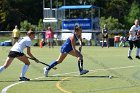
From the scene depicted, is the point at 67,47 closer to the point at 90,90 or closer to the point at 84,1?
the point at 90,90

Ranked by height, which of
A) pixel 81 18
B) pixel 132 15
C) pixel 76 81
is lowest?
pixel 132 15

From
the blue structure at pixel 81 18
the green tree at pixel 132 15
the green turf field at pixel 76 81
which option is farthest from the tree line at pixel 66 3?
the green turf field at pixel 76 81

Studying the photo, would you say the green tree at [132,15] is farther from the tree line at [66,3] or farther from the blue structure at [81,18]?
the blue structure at [81,18]

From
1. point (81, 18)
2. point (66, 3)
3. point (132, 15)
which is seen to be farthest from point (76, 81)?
point (66, 3)

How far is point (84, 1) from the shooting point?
3433 inches

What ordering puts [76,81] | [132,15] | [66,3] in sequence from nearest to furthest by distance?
[76,81]
[132,15]
[66,3]

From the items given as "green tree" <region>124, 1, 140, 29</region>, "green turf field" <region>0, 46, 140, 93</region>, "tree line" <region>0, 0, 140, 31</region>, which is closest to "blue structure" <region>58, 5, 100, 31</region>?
"tree line" <region>0, 0, 140, 31</region>

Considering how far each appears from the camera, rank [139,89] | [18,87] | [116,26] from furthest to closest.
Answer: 1. [116,26]
2. [18,87]
3. [139,89]

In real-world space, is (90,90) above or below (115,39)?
above

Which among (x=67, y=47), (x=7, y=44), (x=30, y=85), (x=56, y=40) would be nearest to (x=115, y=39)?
(x=56, y=40)

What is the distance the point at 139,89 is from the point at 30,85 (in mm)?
3378

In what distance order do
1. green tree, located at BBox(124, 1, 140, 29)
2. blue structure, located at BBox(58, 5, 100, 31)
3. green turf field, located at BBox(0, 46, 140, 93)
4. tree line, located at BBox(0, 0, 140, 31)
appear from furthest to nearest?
green tree, located at BBox(124, 1, 140, 29) → tree line, located at BBox(0, 0, 140, 31) → blue structure, located at BBox(58, 5, 100, 31) → green turf field, located at BBox(0, 46, 140, 93)

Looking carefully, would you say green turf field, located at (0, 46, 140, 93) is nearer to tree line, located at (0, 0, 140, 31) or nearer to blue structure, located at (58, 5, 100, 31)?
blue structure, located at (58, 5, 100, 31)

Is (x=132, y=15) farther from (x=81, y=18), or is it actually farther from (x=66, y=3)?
(x=81, y=18)
